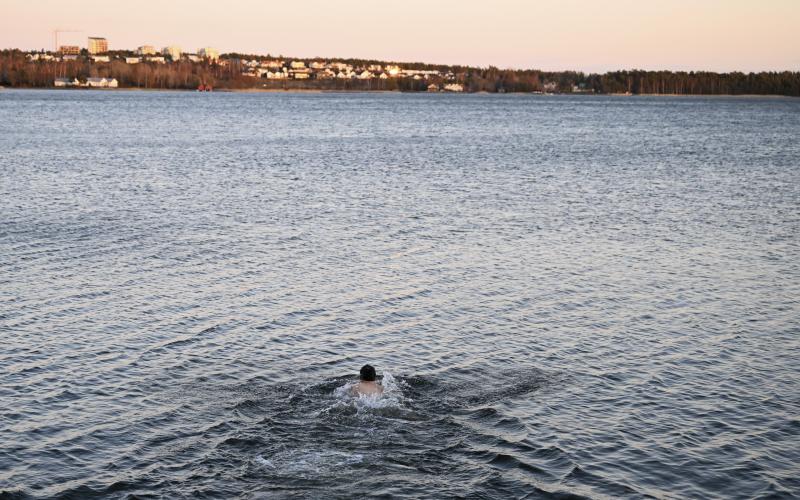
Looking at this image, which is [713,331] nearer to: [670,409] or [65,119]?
[670,409]

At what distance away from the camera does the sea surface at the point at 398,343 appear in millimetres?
21922

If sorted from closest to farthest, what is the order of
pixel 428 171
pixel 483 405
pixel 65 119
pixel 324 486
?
1. pixel 324 486
2. pixel 483 405
3. pixel 428 171
4. pixel 65 119

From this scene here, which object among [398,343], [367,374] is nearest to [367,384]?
[367,374]

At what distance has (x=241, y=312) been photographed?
3553 cm

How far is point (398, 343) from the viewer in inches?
1265

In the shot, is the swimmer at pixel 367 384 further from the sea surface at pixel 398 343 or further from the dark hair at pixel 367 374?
the sea surface at pixel 398 343

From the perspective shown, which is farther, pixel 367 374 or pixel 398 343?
pixel 398 343

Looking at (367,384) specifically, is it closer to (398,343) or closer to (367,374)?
(367,374)

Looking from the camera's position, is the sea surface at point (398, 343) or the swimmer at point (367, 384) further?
the swimmer at point (367, 384)

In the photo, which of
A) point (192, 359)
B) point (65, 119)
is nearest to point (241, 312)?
point (192, 359)

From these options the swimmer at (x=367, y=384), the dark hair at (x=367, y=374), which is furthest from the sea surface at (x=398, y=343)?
the dark hair at (x=367, y=374)

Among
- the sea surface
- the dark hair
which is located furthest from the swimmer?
the sea surface

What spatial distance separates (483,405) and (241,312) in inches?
521

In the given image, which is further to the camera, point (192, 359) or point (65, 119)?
point (65, 119)
